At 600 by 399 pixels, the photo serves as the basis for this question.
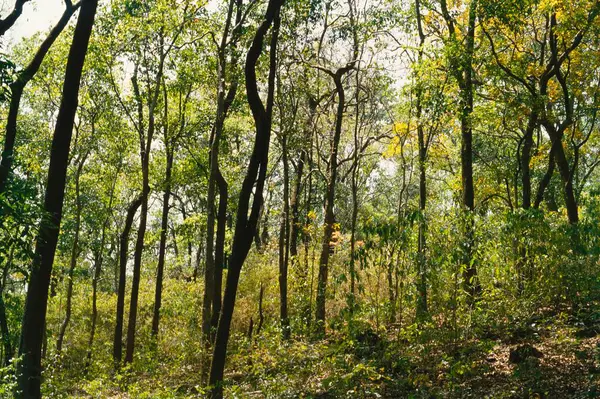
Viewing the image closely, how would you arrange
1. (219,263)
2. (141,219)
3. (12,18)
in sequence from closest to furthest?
(12,18)
(219,263)
(141,219)

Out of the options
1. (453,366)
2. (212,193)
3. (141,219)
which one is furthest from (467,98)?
(141,219)

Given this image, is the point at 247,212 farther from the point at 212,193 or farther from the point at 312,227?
the point at 312,227

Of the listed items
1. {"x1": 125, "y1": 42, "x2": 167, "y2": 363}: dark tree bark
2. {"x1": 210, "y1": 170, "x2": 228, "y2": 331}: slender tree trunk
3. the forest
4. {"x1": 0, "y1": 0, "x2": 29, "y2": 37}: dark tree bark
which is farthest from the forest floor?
{"x1": 125, "y1": 42, "x2": 167, "y2": 363}: dark tree bark

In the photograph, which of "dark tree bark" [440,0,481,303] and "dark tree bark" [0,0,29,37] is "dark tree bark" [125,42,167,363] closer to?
"dark tree bark" [0,0,29,37]

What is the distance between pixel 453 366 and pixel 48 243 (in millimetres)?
5862

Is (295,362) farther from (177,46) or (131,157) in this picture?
(131,157)

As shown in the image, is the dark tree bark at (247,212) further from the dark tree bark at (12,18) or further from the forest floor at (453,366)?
the dark tree bark at (12,18)

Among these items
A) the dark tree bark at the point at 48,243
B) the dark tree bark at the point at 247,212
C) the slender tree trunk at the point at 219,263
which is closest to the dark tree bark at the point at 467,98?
the dark tree bark at the point at 247,212

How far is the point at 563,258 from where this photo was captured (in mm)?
8766

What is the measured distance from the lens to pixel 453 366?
7.40 metres

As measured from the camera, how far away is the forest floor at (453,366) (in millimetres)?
7066

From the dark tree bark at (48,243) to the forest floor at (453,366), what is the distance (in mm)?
2277

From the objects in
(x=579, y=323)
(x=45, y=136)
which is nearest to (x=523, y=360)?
(x=579, y=323)

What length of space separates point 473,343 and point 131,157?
Result: 16558 millimetres
